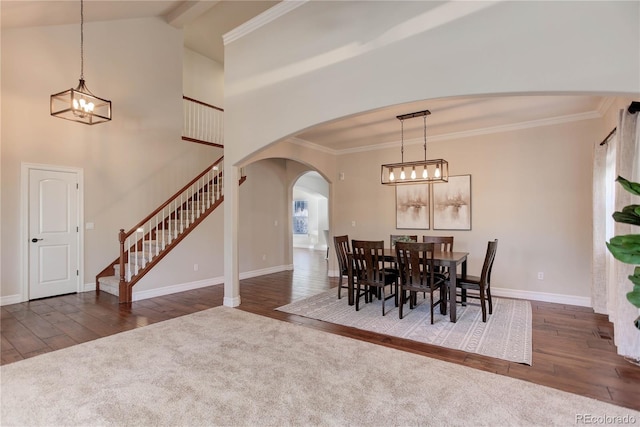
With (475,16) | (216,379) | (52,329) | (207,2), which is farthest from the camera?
(207,2)

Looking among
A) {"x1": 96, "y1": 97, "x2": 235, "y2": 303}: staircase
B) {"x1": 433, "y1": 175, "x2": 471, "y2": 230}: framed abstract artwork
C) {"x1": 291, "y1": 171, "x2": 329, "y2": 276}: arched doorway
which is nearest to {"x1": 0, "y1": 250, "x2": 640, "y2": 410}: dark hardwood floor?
{"x1": 96, "y1": 97, "x2": 235, "y2": 303}: staircase

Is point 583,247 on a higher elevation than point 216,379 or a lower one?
higher

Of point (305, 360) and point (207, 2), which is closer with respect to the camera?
point (305, 360)

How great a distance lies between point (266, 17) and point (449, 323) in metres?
4.75

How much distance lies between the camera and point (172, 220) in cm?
654

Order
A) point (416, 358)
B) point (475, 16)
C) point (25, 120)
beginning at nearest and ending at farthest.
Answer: point (475, 16)
point (416, 358)
point (25, 120)

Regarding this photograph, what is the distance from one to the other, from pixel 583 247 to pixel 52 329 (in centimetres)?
735

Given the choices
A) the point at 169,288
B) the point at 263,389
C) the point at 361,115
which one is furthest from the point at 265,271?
the point at 263,389

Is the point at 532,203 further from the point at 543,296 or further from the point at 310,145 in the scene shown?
the point at 310,145

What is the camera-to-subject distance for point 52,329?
3.70 m

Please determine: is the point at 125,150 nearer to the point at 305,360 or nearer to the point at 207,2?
the point at 207,2

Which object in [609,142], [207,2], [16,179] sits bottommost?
[16,179]

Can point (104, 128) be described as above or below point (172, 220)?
above

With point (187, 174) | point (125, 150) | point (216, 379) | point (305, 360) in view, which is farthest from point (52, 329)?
point (187, 174)
